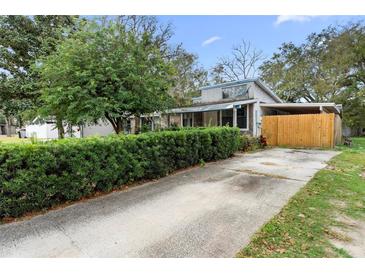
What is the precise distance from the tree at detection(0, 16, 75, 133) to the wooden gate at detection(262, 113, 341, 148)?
14.1 metres

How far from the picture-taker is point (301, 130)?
13.4 metres

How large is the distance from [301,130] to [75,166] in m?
13.4

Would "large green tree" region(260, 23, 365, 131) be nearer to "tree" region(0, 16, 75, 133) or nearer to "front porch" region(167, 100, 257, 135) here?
"front porch" region(167, 100, 257, 135)

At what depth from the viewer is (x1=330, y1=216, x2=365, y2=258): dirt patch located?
2607 mm

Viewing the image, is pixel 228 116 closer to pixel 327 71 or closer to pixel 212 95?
pixel 212 95

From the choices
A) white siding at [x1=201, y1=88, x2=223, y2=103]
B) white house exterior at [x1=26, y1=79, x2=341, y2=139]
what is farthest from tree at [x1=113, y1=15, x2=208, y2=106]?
white house exterior at [x1=26, y1=79, x2=341, y2=139]

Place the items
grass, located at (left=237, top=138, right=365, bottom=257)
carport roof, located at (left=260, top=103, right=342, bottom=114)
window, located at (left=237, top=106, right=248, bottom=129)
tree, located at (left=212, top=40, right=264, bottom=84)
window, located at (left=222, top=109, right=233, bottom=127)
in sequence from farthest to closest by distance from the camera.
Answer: tree, located at (left=212, top=40, right=264, bottom=84) < window, located at (left=222, top=109, right=233, bottom=127) < window, located at (left=237, top=106, right=248, bottom=129) < carport roof, located at (left=260, top=103, right=342, bottom=114) < grass, located at (left=237, top=138, right=365, bottom=257)

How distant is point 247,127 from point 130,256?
513 inches

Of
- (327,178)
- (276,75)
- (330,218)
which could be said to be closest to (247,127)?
(327,178)

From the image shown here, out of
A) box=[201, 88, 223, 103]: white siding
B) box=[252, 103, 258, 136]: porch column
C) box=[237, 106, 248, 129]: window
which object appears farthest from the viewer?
box=[201, 88, 223, 103]: white siding

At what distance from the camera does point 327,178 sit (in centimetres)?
585

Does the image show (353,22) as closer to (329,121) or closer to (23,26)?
(329,121)

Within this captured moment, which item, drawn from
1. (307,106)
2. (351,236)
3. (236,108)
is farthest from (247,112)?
(351,236)

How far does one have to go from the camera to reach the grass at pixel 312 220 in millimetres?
2605
